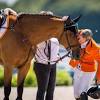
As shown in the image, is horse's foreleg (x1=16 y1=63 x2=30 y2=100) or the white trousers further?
horse's foreleg (x1=16 y1=63 x2=30 y2=100)

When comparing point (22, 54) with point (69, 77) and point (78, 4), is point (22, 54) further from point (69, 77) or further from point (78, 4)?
point (78, 4)

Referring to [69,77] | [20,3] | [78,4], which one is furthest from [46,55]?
[20,3]

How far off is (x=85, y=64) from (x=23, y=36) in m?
1.18

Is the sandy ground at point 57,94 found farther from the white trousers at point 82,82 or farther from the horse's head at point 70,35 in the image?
the horse's head at point 70,35

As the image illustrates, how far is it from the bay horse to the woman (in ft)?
0.72

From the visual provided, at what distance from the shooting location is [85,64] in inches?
409

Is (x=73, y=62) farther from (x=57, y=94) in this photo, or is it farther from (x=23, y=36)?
(x=57, y=94)

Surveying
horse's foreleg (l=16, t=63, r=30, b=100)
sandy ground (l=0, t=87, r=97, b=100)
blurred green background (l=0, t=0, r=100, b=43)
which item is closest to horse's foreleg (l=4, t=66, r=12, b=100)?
horse's foreleg (l=16, t=63, r=30, b=100)

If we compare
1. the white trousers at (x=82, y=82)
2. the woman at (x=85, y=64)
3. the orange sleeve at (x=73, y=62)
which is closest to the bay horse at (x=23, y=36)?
the woman at (x=85, y=64)

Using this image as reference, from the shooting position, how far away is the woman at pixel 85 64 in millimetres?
10152

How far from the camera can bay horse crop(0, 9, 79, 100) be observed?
1023 cm

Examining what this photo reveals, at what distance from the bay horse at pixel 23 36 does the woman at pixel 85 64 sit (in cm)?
22

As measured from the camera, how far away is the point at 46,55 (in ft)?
35.6

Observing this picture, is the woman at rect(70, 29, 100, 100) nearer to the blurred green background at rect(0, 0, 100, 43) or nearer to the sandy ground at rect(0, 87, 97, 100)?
the sandy ground at rect(0, 87, 97, 100)
